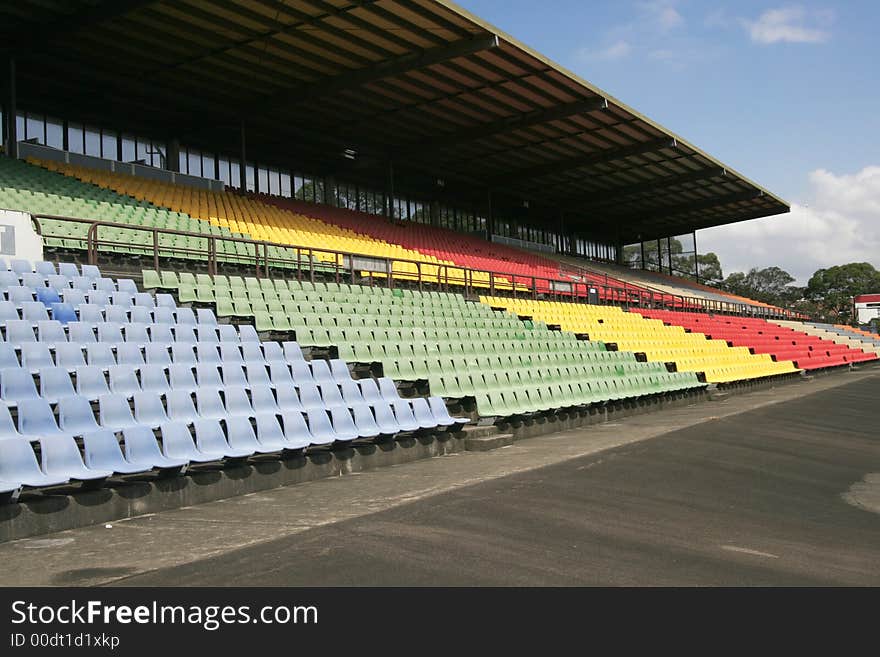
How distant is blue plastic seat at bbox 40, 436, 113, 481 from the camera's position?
526cm

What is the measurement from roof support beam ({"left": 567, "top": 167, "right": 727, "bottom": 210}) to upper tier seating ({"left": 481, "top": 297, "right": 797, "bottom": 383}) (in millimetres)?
11952

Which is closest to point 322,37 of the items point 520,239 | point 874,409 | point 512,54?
point 512,54

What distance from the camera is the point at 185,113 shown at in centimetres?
2375

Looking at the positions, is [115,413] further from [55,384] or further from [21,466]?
[21,466]

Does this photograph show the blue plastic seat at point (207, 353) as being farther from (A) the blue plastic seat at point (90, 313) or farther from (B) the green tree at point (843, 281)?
(B) the green tree at point (843, 281)

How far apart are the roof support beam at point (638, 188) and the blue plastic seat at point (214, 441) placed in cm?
2920

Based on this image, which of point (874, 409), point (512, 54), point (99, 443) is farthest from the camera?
point (512, 54)

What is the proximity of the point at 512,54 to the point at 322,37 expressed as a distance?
4.73 metres

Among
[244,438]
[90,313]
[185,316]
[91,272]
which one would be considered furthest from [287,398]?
[91,272]

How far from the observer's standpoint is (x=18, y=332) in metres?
6.93

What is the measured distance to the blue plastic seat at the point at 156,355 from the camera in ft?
24.2

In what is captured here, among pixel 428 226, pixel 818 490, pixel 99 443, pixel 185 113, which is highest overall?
pixel 185 113

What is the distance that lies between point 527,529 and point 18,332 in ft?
15.9
